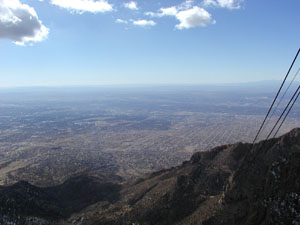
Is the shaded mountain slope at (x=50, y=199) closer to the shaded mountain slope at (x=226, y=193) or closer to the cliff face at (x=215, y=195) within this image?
the cliff face at (x=215, y=195)

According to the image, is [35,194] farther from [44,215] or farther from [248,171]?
[248,171]

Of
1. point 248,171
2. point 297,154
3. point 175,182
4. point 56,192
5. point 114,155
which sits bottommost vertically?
point 114,155

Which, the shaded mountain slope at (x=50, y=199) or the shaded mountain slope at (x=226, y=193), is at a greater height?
the shaded mountain slope at (x=226, y=193)

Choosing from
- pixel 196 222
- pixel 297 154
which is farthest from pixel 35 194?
pixel 297 154

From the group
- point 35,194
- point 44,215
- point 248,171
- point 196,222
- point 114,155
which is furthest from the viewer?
point 114,155

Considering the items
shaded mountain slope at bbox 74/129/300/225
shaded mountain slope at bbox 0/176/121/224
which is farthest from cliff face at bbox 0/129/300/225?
shaded mountain slope at bbox 0/176/121/224

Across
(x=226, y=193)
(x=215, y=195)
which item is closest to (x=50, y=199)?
(x=215, y=195)

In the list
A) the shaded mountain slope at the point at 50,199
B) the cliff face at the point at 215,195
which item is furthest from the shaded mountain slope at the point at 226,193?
the shaded mountain slope at the point at 50,199

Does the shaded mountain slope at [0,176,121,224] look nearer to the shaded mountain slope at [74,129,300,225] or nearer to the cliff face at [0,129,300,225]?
the cliff face at [0,129,300,225]

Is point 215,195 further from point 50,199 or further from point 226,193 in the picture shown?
point 50,199
